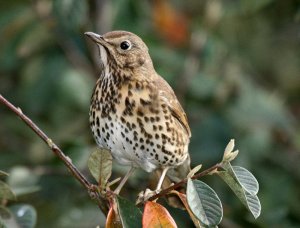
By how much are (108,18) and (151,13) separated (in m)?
0.66

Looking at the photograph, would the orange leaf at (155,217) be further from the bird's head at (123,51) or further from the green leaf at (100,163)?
the bird's head at (123,51)

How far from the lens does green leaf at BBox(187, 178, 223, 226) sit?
11.1ft

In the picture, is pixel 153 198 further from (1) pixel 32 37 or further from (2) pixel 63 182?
(1) pixel 32 37

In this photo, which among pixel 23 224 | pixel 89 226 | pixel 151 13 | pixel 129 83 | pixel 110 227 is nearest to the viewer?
pixel 110 227

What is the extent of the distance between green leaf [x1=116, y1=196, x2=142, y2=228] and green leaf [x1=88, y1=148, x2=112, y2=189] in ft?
0.44

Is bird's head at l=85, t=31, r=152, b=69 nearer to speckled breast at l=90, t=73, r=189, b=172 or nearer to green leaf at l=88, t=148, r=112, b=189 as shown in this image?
speckled breast at l=90, t=73, r=189, b=172

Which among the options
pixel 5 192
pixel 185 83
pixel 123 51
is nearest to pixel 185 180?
pixel 5 192

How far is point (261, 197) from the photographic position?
236 inches

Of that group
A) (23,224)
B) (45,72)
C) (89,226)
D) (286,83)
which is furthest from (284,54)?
(23,224)

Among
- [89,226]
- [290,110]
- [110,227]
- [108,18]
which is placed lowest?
[110,227]

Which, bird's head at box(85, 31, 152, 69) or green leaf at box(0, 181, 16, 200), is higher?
bird's head at box(85, 31, 152, 69)

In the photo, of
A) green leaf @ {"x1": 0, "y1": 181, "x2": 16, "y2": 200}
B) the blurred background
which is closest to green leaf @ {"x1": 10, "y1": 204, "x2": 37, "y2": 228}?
green leaf @ {"x1": 0, "y1": 181, "x2": 16, "y2": 200}

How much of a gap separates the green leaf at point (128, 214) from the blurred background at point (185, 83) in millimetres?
1886

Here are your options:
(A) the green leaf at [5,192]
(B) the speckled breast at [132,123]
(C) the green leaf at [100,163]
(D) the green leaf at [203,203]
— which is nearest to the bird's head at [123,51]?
(B) the speckled breast at [132,123]
